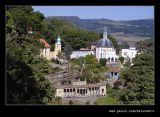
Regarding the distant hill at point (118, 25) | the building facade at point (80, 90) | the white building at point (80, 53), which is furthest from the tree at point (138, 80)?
the distant hill at point (118, 25)

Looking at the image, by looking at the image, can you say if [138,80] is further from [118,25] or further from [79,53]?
[118,25]

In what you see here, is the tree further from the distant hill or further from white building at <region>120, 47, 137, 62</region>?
the distant hill

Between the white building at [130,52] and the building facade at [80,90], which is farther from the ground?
the white building at [130,52]

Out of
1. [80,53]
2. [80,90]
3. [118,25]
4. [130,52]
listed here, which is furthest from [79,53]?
[118,25]

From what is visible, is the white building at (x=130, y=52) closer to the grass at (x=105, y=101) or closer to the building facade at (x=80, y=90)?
the building facade at (x=80, y=90)

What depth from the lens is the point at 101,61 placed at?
109 inches

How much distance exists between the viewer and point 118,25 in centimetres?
166

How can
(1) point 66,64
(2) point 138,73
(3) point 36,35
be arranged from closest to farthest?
(1) point 66,64 < (2) point 138,73 < (3) point 36,35

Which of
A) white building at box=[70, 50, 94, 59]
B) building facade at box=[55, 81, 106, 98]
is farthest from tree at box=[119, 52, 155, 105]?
white building at box=[70, 50, 94, 59]

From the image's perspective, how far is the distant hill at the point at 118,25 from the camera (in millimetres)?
1561

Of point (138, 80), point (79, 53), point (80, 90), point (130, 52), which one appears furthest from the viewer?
point (138, 80)
